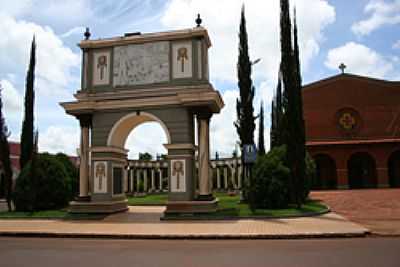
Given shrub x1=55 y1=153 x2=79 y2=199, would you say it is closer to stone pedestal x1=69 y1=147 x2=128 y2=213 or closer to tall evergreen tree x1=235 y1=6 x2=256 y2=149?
stone pedestal x1=69 y1=147 x2=128 y2=213

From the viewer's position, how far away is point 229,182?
36781 millimetres

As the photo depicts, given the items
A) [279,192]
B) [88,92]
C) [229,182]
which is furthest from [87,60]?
[229,182]

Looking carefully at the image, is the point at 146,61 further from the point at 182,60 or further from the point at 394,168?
the point at 394,168

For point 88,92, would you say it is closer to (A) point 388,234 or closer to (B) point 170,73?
(B) point 170,73

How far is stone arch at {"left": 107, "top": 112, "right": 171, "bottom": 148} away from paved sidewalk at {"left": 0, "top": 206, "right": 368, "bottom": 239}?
12.9ft

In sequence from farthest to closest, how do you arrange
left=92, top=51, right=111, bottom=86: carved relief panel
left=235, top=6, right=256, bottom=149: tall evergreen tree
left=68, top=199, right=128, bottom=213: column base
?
left=235, top=6, right=256, bottom=149: tall evergreen tree, left=92, top=51, right=111, bottom=86: carved relief panel, left=68, top=199, right=128, bottom=213: column base

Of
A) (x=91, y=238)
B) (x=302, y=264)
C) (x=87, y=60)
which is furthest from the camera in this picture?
(x=87, y=60)

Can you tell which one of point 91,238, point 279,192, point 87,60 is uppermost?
point 87,60

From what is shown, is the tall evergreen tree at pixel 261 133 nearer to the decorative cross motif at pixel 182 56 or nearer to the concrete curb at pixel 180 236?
the decorative cross motif at pixel 182 56

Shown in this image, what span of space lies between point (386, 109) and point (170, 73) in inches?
1122

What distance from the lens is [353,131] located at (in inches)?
1455

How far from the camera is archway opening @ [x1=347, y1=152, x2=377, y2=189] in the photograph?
35.8 m

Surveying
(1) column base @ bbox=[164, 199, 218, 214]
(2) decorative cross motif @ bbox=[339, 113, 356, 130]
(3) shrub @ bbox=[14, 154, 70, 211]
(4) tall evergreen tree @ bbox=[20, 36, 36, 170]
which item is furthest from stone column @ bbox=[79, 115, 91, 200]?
(2) decorative cross motif @ bbox=[339, 113, 356, 130]

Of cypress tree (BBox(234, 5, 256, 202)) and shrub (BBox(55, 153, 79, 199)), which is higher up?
cypress tree (BBox(234, 5, 256, 202))
